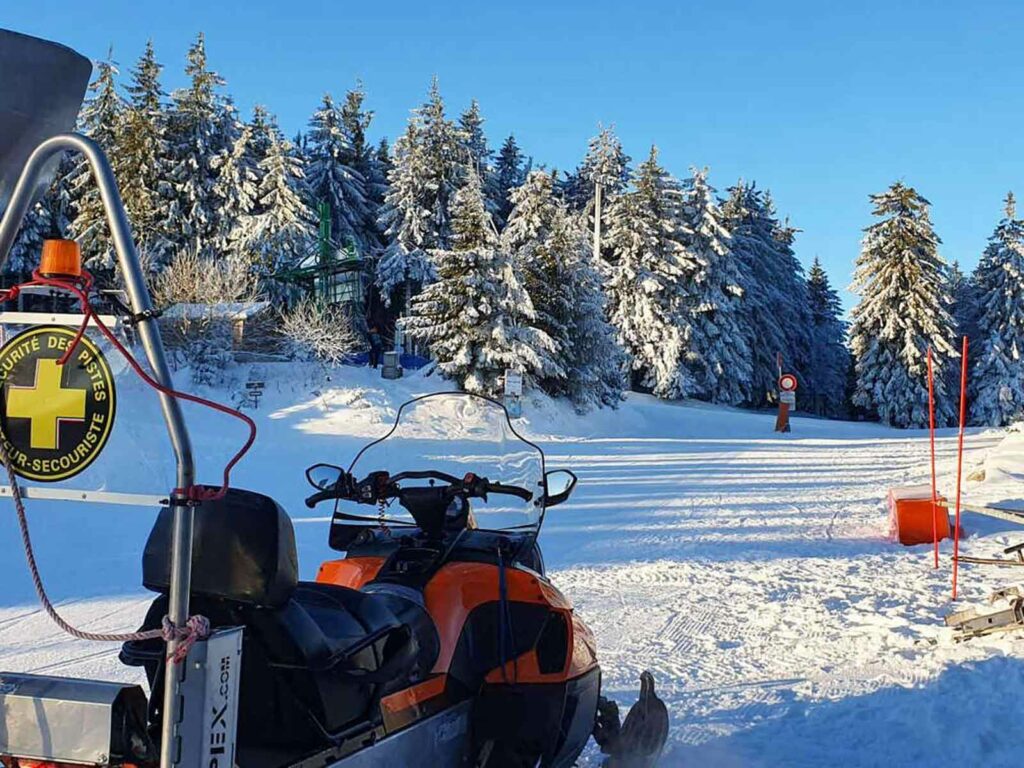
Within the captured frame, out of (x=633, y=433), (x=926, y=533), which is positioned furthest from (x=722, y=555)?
(x=633, y=433)

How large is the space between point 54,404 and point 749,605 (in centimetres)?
582

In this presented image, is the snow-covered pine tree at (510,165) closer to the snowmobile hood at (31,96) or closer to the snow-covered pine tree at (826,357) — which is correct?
the snow-covered pine tree at (826,357)

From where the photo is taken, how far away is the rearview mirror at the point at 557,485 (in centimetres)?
360

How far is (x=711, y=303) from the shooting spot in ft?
125

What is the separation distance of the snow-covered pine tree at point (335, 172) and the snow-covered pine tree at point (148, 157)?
616cm

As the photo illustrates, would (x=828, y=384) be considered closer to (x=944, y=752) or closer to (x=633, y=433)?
(x=633, y=433)

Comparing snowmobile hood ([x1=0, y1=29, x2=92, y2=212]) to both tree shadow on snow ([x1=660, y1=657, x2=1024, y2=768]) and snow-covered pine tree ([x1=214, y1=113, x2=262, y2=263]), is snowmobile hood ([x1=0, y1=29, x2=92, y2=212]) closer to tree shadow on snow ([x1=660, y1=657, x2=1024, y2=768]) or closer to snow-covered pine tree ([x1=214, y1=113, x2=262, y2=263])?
tree shadow on snow ([x1=660, y1=657, x2=1024, y2=768])

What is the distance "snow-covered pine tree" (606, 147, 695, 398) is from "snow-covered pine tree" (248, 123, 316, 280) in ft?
41.9

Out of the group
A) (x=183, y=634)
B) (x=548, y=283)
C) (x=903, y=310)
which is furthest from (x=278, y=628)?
(x=903, y=310)

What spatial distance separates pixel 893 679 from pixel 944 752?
0.97m

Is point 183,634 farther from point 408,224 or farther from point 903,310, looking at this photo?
point 903,310

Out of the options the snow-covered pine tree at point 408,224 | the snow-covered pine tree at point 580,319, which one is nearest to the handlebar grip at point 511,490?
the snow-covered pine tree at point 580,319

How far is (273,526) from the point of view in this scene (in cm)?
195

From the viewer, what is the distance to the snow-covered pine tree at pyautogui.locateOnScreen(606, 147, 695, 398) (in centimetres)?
3644
